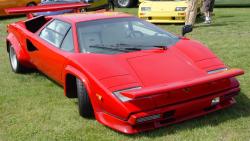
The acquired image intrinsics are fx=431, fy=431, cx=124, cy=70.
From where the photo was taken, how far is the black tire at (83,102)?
15.1ft

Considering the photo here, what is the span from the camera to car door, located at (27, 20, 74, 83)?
17.5 feet

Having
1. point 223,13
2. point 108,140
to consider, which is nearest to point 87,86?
point 108,140

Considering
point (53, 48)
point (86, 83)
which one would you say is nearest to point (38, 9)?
point (53, 48)

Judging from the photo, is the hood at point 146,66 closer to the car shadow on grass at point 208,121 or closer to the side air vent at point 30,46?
the car shadow on grass at point 208,121

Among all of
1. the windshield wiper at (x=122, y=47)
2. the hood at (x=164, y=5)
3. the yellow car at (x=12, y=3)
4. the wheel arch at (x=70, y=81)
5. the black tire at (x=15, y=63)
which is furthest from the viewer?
the yellow car at (x=12, y=3)

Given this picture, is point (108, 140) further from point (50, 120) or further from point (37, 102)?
point (37, 102)

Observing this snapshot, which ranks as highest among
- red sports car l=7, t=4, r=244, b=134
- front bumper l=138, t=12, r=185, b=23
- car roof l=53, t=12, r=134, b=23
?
car roof l=53, t=12, r=134, b=23

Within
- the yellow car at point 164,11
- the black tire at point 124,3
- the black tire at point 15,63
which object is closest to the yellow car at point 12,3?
the black tire at point 124,3

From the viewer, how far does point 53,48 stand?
18.4 ft

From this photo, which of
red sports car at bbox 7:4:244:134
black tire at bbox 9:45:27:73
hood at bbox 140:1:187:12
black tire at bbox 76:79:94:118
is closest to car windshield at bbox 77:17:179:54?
red sports car at bbox 7:4:244:134

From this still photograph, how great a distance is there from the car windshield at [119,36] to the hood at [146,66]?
0.55 ft

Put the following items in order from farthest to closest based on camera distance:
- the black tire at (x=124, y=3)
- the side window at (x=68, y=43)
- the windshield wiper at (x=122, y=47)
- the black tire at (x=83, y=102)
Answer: the black tire at (x=124, y=3) → the side window at (x=68, y=43) → the windshield wiper at (x=122, y=47) → the black tire at (x=83, y=102)

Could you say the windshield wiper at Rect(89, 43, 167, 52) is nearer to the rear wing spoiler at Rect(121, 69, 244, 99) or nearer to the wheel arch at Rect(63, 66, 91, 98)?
the wheel arch at Rect(63, 66, 91, 98)

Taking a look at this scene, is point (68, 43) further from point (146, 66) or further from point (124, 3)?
point (124, 3)
